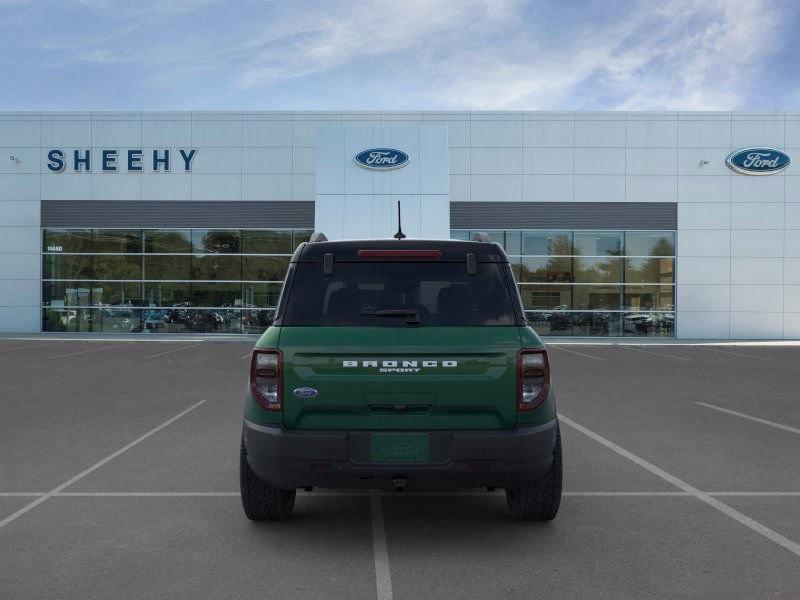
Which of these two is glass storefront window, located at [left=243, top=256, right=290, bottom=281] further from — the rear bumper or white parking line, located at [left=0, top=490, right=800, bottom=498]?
the rear bumper

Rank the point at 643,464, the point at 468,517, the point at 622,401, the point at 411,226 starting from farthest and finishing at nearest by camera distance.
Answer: the point at 411,226 < the point at 622,401 < the point at 643,464 < the point at 468,517

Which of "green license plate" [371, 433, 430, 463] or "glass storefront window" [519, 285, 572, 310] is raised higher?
"glass storefront window" [519, 285, 572, 310]

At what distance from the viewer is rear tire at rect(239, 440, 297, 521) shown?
436 cm

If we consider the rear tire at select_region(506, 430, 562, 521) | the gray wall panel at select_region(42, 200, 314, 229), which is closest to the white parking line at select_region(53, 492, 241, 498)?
the rear tire at select_region(506, 430, 562, 521)

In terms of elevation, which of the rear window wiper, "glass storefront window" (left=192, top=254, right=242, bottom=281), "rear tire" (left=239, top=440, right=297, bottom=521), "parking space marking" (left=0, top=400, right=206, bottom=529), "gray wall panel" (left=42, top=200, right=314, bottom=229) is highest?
"gray wall panel" (left=42, top=200, right=314, bottom=229)

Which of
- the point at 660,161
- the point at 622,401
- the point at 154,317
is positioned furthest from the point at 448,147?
the point at 622,401

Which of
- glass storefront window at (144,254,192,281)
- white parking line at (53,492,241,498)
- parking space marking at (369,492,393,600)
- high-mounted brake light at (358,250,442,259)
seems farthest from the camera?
glass storefront window at (144,254,192,281)

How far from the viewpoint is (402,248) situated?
13.4 feet

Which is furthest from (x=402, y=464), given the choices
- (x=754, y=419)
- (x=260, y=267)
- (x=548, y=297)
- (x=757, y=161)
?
(x=757, y=161)

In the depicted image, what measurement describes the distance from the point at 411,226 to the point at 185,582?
69.8 feet

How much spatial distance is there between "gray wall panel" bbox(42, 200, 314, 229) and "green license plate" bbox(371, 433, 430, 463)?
80.3 ft

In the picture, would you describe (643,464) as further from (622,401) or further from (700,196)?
(700,196)

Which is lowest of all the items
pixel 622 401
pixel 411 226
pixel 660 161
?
pixel 622 401

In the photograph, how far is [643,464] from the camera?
20.7 ft
